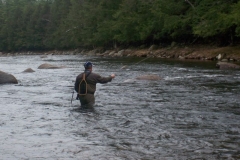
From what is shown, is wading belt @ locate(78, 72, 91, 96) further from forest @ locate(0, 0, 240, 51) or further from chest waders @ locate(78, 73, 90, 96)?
forest @ locate(0, 0, 240, 51)

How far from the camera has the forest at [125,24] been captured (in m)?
32.0

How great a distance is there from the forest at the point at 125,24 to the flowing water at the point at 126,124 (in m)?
17.0

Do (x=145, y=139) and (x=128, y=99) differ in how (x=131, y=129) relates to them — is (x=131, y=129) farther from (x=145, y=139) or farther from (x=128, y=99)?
(x=128, y=99)

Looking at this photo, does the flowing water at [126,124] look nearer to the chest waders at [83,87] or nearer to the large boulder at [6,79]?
the chest waders at [83,87]

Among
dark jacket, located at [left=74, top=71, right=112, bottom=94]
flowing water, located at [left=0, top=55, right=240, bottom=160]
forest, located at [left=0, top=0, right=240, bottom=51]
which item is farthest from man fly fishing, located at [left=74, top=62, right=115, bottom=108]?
forest, located at [left=0, top=0, right=240, bottom=51]

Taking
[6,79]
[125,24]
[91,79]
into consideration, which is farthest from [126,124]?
[125,24]

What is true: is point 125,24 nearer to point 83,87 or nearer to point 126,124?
point 83,87

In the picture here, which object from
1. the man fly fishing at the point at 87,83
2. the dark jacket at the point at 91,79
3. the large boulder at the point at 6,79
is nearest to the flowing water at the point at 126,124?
the man fly fishing at the point at 87,83

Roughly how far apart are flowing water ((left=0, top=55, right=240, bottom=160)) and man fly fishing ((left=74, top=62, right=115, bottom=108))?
13.4 inches

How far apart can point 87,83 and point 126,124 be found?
226 cm

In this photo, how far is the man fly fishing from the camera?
1008 cm

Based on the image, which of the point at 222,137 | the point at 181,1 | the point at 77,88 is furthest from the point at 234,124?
the point at 181,1

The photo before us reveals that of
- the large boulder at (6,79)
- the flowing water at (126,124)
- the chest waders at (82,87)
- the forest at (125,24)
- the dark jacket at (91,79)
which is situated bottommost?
the flowing water at (126,124)

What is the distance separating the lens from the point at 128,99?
38.2 ft
